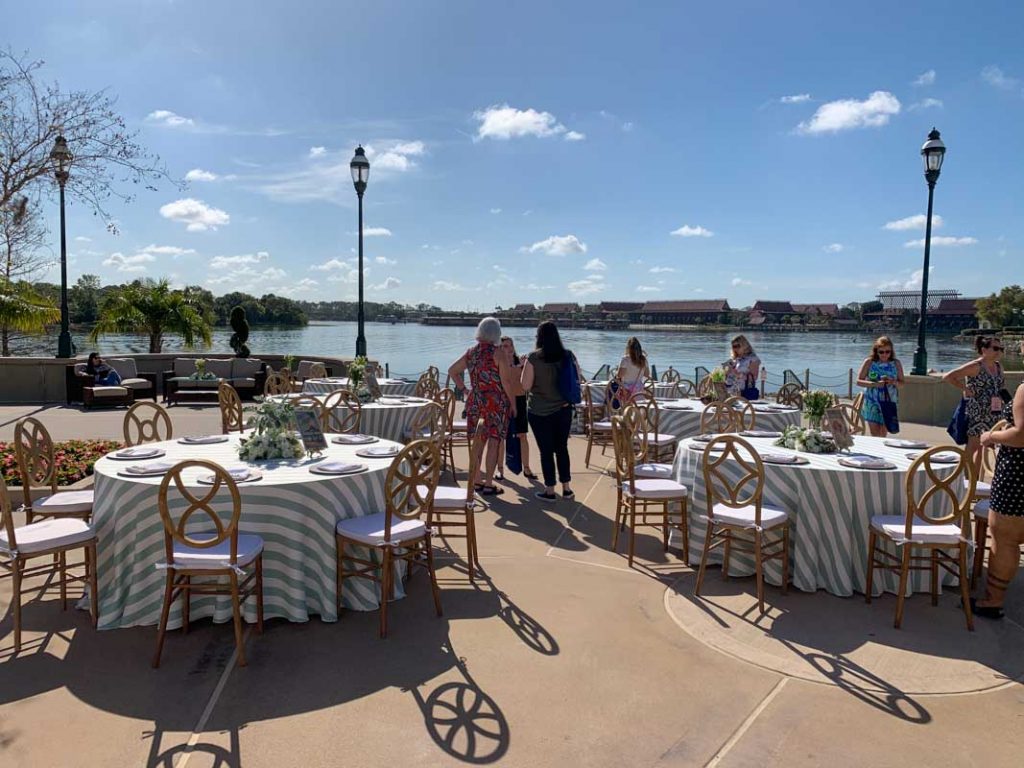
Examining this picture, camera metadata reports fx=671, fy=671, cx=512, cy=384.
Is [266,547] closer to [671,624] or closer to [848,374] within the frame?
[671,624]

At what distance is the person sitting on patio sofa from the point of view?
13156mm

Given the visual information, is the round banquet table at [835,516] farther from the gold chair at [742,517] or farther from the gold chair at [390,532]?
the gold chair at [390,532]

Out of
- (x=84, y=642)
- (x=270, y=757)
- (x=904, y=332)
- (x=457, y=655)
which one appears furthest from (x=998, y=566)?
(x=904, y=332)

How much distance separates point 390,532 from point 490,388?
2.95 meters

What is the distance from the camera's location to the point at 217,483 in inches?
126

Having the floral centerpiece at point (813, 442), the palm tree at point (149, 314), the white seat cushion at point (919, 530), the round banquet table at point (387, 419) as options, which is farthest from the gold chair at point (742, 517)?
the palm tree at point (149, 314)

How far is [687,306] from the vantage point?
6975 cm

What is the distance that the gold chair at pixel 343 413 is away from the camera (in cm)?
688

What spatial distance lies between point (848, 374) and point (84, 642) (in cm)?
1408

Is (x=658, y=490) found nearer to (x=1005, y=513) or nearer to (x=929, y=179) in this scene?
(x=1005, y=513)

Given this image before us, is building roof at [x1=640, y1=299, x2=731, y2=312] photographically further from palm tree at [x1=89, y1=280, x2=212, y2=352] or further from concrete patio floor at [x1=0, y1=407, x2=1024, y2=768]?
concrete patio floor at [x1=0, y1=407, x2=1024, y2=768]

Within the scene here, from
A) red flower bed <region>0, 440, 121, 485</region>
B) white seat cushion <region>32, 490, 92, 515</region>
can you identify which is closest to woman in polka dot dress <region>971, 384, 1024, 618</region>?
white seat cushion <region>32, 490, 92, 515</region>

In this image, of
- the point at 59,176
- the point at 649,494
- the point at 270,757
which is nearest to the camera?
the point at 270,757

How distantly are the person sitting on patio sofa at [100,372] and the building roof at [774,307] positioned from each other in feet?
235
